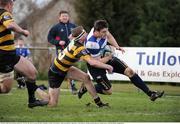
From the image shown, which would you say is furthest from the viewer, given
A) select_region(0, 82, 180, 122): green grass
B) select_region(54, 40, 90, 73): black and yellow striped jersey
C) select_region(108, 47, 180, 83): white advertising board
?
select_region(108, 47, 180, 83): white advertising board

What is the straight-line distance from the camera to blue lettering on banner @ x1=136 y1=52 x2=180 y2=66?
66.9 feet

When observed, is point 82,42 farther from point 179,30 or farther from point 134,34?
point 134,34

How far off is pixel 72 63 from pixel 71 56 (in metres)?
0.25

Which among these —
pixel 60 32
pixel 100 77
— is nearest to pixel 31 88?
pixel 100 77

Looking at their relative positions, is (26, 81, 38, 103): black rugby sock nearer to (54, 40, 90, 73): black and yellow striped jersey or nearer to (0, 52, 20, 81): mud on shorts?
(0, 52, 20, 81): mud on shorts

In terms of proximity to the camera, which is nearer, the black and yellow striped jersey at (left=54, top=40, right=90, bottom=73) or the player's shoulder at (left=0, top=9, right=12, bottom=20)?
the player's shoulder at (left=0, top=9, right=12, bottom=20)

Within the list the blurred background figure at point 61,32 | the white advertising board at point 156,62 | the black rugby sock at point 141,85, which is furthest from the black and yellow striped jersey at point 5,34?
the white advertising board at point 156,62

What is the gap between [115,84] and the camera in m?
24.2

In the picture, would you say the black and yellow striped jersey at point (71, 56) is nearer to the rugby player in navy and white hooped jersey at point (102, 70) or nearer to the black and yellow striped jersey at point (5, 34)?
the rugby player in navy and white hooped jersey at point (102, 70)

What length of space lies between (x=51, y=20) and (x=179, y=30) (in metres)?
24.4

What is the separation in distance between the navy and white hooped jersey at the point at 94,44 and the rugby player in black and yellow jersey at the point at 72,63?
2.41 ft

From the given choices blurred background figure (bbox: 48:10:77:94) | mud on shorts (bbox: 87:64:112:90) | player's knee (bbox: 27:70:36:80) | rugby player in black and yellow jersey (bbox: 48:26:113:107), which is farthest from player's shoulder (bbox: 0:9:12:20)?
blurred background figure (bbox: 48:10:77:94)

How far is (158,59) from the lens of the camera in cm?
2064

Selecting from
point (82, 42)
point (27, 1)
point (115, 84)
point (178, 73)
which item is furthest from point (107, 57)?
point (27, 1)
